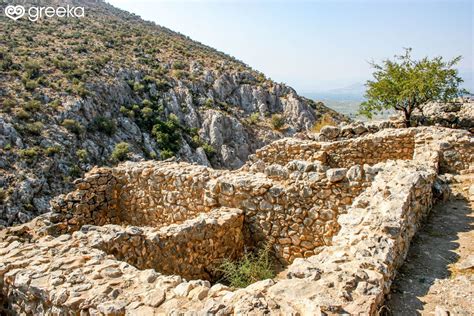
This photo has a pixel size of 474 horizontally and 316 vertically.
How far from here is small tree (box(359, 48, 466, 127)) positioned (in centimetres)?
1193

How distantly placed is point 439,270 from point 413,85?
31.7 feet

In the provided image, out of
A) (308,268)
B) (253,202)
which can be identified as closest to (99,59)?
(253,202)

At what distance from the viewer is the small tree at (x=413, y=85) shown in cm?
1193

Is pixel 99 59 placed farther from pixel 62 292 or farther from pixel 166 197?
pixel 62 292

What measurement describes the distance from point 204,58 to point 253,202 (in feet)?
173

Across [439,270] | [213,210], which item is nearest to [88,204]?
[213,210]

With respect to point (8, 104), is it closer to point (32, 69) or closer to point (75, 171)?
point (32, 69)

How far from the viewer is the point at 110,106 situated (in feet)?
122

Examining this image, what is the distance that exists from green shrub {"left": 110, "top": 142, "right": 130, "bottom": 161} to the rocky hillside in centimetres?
10

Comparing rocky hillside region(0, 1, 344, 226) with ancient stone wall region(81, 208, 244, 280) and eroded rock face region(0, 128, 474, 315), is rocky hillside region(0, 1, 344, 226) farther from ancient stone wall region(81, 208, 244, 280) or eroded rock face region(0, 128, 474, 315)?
ancient stone wall region(81, 208, 244, 280)

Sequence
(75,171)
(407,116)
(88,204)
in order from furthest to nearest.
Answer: (75,171) < (407,116) < (88,204)

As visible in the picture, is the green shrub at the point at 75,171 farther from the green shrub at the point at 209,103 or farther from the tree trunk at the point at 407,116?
the tree trunk at the point at 407,116

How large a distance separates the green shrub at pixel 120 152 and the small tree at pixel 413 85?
23661 mm

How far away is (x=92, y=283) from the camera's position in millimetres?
3752
